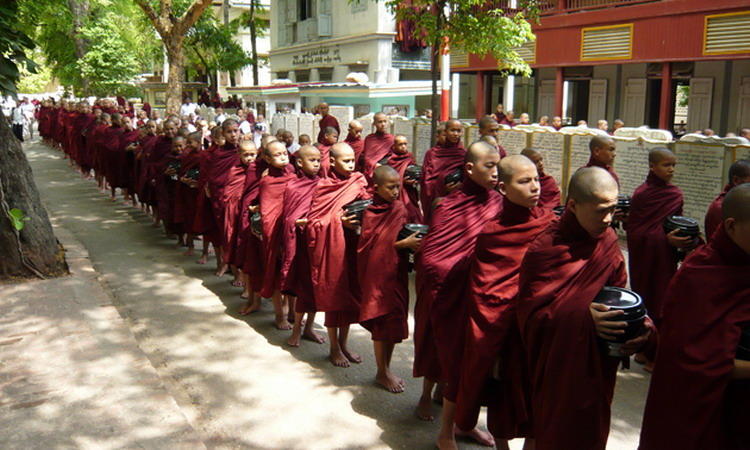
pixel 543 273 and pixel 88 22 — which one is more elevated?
pixel 88 22

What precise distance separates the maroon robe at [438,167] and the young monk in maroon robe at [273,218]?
193cm

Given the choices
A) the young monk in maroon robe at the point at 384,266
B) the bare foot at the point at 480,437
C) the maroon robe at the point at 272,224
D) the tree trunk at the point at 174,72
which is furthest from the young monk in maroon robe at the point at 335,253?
the tree trunk at the point at 174,72

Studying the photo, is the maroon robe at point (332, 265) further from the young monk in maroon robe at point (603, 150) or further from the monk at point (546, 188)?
the young monk in maroon robe at point (603, 150)

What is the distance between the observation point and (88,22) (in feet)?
93.0

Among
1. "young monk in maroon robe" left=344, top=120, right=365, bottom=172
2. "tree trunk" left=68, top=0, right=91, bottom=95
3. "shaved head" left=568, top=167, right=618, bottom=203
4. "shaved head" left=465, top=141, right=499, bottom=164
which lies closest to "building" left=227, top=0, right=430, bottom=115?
"tree trunk" left=68, top=0, right=91, bottom=95

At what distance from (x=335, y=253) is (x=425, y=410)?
142 centimetres

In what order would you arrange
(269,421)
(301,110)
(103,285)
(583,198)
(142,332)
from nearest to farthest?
(583,198) → (269,421) → (142,332) → (103,285) → (301,110)

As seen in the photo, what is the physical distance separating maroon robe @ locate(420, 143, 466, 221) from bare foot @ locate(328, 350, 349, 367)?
2623mm

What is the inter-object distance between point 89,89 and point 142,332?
2574 cm

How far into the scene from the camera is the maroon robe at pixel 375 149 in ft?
32.5

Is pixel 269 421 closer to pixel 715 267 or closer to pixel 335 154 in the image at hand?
pixel 335 154

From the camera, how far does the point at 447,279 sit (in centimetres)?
407

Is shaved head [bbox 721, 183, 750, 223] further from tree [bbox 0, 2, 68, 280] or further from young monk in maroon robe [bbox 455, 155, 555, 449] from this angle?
tree [bbox 0, 2, 68, 280]

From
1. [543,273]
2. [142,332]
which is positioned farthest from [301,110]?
[543,273]
